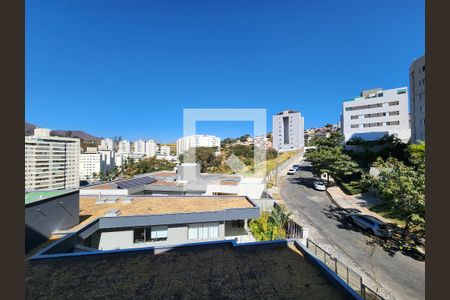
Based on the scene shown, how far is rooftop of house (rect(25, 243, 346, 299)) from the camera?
512 cm

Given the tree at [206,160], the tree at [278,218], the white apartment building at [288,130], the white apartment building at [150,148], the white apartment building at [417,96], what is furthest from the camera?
the white apartment building at [150,148]

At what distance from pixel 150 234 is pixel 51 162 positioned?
91659mm

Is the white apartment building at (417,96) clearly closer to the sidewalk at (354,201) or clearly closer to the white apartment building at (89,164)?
the sidewalk at (354,201)

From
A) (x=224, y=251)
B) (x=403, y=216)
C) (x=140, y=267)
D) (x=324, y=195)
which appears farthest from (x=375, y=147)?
(x=140, y=267)

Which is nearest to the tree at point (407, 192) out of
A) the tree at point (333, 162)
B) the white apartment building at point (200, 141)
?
the tree at point (333, 162)

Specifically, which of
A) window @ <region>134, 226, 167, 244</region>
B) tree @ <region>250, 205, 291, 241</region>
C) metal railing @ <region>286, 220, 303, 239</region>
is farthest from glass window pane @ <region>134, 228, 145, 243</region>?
metal railing @ <region>286, 220, 303, 239</region>

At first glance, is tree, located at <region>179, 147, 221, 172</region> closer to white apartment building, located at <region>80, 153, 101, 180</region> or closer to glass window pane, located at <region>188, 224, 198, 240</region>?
glass window pane, located at <region>188, 224, 198, 240</region>

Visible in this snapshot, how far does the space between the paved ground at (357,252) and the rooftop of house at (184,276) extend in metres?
5.73

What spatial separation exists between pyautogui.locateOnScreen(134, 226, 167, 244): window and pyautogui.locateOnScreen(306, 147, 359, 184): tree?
2132 centimetres

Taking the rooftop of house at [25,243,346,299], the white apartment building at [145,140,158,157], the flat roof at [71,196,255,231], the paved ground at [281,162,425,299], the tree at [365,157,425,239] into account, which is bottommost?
the paved ground at [281,162,425,299]

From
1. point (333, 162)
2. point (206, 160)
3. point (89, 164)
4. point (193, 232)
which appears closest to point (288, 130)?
point (206, 160)

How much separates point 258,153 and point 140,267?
5104cm

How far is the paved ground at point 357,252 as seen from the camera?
29.2 feet

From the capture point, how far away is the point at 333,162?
2450cm
